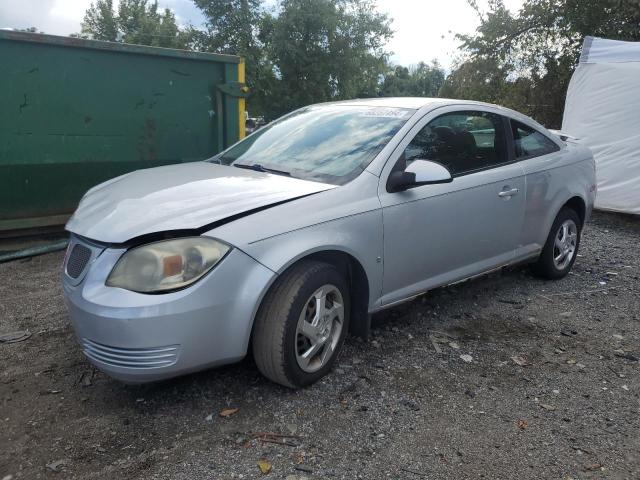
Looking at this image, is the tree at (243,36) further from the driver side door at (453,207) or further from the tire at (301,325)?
the tire at (301,325)

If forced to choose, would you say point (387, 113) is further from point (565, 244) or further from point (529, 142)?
point (565, 244)

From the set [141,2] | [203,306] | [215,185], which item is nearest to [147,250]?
[203,306]

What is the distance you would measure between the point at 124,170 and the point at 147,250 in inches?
153

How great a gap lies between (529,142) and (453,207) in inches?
54.3

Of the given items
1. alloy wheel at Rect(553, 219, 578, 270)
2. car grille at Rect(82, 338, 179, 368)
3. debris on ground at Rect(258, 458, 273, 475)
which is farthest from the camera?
alloy wheel at Rect(553, 219, 578, 270)

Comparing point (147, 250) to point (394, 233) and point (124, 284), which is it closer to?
point (124, 284)

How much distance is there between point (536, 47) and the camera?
1427 cm

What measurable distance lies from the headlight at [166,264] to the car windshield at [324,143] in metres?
0.95

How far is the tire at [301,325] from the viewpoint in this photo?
276 cm

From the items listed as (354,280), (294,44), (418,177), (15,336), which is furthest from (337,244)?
(294,44)

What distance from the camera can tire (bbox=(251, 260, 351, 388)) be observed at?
276 centimetres

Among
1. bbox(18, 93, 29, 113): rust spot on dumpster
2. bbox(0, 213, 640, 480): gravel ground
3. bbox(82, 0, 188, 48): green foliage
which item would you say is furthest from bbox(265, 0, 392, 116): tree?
bbox(0, 213, 640, 480): gravel ground

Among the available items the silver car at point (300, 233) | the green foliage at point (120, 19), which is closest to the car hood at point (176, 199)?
the silver car at point (300, 233)

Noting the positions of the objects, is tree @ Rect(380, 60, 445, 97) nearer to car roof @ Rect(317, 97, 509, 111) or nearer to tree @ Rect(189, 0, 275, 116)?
tree @ Rect(189, 0, 275, 116)
